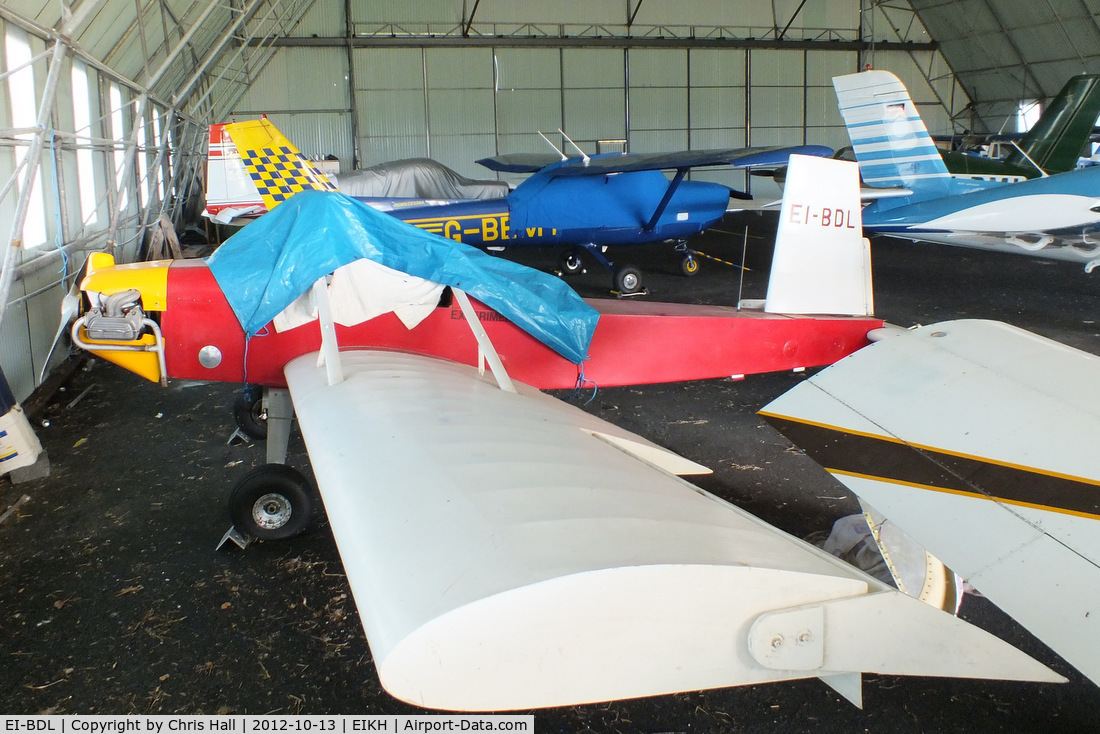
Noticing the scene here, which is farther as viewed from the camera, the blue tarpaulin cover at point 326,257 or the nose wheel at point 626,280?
the nose wheel at point 626,280

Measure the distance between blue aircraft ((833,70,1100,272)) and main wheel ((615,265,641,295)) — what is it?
3.25 meters

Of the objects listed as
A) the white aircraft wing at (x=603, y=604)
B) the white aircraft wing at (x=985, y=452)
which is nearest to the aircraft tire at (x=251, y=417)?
the white aircraft wing at (x=603, y=604)

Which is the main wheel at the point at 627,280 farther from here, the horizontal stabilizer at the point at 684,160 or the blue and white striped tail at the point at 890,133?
the blue and white striped tail at the point at 890,133

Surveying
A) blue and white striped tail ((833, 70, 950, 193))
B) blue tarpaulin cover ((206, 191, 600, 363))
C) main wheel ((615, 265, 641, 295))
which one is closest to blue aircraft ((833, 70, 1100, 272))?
blue and white striped tail ((833, 70, 950, 193))

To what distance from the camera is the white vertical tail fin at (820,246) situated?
4270 millimetres

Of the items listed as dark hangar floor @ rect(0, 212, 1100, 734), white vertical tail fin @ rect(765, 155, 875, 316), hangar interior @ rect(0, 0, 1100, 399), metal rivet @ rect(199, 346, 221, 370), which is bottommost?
dark hangar floor @ rect(0, 212, 1100, 734)

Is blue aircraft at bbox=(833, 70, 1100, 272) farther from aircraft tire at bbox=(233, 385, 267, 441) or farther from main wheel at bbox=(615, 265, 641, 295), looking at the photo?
aircraft tire at bbox=(233, 385, 267, 441)

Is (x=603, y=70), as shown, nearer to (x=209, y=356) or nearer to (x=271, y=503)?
(x=209, y=356)

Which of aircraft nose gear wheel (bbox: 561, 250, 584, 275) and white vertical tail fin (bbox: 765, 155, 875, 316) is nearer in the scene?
white vertical tail fin (bbox: 765, 155, 875, 316)

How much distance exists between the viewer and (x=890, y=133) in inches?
465

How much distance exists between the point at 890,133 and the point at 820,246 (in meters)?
8.66

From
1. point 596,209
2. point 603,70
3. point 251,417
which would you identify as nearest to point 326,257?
point 251,417

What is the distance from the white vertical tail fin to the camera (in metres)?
4.27

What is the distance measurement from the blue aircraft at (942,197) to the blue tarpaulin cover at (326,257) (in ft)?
26.9
